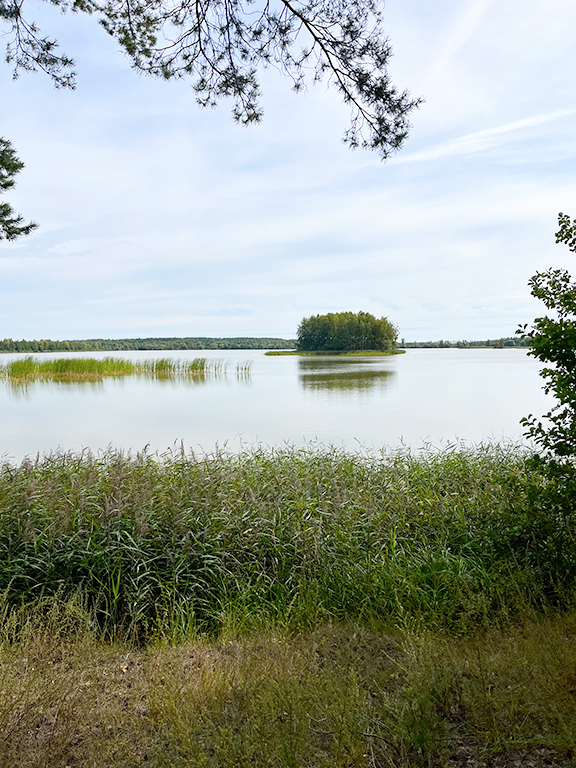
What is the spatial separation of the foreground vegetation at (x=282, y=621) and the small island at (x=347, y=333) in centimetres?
2958

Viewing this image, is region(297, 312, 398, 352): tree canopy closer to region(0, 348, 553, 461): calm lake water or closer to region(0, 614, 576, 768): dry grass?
region(0, 348, 553, 461): calm lake water

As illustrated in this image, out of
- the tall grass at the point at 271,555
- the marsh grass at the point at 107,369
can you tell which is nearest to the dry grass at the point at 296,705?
the tall grass at the point at 271,555

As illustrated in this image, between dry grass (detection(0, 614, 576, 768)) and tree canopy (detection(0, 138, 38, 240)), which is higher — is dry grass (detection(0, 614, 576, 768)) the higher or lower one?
the lower one

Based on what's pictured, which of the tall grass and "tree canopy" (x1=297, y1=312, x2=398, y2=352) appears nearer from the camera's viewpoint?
the tall grass

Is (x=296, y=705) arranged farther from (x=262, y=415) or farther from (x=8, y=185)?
(x=262, y=415)

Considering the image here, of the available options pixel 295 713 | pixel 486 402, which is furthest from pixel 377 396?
pixel 295 713

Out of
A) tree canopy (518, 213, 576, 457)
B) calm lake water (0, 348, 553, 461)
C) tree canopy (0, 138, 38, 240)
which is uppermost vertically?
tree canopy (0, 138, 38, 240)

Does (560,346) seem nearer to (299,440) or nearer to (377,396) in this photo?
(299,440)

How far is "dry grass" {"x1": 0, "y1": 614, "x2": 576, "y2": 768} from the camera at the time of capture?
5.59ft

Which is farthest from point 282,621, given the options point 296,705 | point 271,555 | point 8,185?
point 8,185

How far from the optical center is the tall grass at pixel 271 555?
2.90 meters

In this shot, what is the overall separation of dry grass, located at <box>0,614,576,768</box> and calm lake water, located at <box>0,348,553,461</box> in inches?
133

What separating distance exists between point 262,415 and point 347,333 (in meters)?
24.7

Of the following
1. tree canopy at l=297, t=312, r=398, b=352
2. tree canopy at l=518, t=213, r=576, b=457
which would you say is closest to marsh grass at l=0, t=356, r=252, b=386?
tree canopy at l=297, t=312, r=398, b=352
